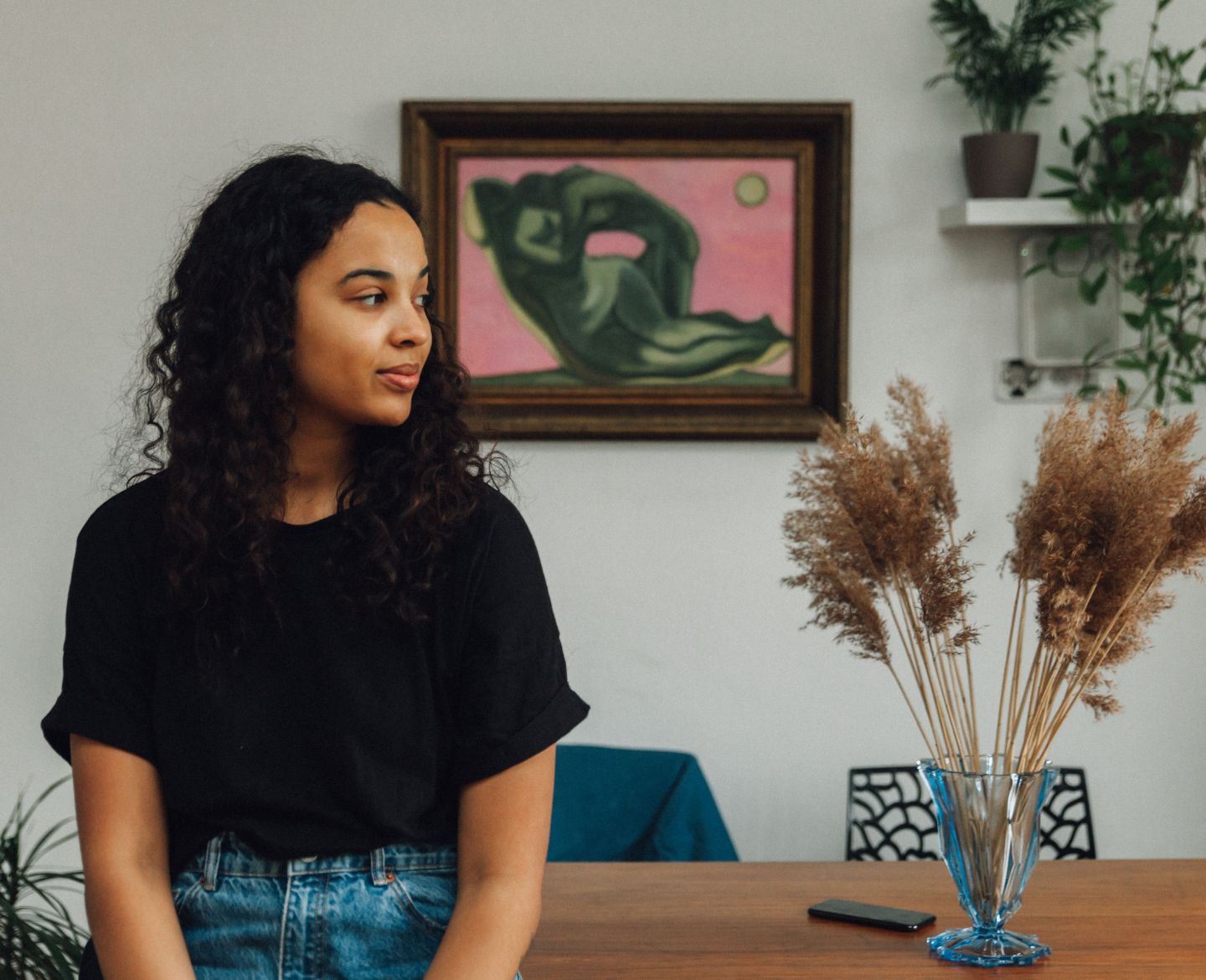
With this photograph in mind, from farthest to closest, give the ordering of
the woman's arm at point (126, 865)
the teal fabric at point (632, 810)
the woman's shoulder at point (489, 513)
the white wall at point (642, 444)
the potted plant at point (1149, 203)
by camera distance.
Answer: the white wall at point (642, 444) → the potted plant at point (1149, 203) → the teal fabric at point (632, 810) → the woman's shoulder at point (489, 513) → the woman's arm at point (126, 865)

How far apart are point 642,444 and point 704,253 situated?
401 mm

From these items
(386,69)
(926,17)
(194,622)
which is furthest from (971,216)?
(194,622)

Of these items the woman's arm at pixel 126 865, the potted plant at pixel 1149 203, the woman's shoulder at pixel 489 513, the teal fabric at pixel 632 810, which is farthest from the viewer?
the potted plant at pixel 1149 203

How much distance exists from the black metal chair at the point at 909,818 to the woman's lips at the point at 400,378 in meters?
1.63

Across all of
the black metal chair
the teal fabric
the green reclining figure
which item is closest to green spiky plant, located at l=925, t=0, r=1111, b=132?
the green reclining figure

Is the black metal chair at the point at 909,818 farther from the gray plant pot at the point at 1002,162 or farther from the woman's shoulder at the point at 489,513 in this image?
the woman's shoulder at the point at 489,513

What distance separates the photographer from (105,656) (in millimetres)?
1241

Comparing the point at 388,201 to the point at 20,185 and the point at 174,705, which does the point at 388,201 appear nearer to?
the point at 174,705

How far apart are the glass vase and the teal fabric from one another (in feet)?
3.44

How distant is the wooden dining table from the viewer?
1322mm

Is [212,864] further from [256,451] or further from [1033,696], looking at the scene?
[1033,696]

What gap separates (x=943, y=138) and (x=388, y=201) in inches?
67.4

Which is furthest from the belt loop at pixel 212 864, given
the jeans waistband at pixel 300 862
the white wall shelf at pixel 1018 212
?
the white wall shelf at pixel 1018 212

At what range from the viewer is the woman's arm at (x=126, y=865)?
1151 mm
